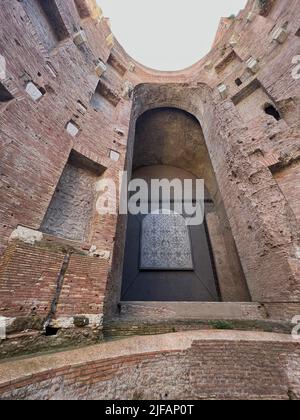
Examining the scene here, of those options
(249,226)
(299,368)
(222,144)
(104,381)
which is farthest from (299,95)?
(104,381)

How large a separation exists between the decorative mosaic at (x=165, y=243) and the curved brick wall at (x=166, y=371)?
478cm

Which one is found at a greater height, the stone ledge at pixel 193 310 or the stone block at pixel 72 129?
the stone block at pixel 72 129

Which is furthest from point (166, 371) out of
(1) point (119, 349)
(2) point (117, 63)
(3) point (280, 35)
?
(2) point (117, 63)

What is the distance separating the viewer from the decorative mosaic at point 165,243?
7.57 m

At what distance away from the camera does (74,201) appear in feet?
14.6

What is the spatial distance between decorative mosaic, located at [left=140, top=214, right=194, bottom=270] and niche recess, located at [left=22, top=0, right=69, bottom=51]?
6947 mm

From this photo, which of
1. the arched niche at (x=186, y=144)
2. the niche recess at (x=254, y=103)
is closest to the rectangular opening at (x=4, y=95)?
the arched niche at (x=186, y=144)

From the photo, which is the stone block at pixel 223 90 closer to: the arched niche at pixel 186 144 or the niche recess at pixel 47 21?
the arched niche at pixel 186 144

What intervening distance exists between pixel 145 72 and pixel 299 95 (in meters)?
7.68

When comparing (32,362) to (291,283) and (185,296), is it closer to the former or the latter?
(291,283)

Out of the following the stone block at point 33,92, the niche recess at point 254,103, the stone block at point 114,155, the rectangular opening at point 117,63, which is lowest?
the stone block at point 114,155

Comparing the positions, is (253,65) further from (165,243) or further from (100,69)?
(165,243)

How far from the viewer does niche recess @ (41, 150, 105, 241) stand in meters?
3.95

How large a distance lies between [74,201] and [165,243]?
4.76 metres
